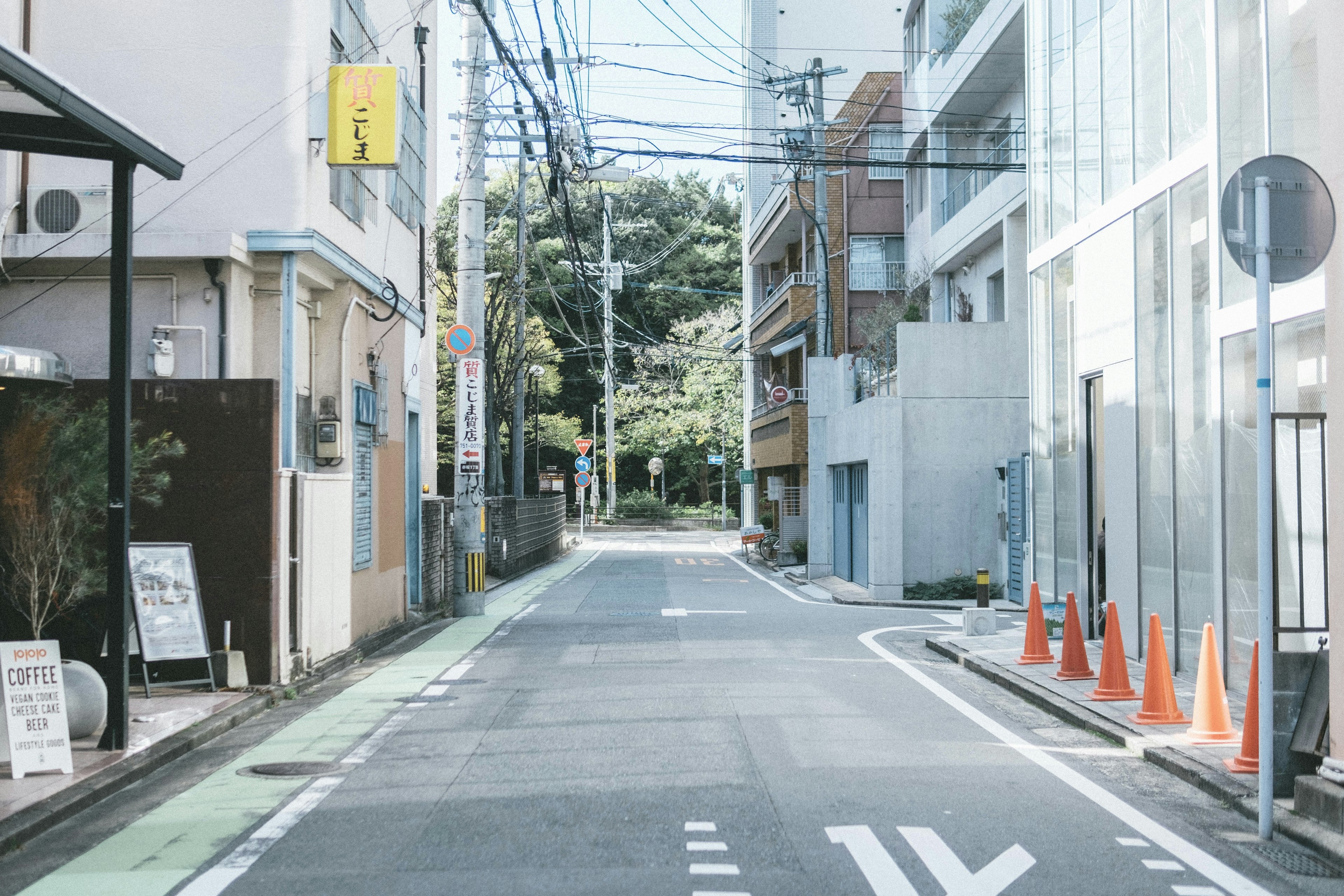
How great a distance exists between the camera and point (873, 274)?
1521 inches

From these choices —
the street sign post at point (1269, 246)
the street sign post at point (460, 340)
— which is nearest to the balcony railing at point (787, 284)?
the street sign post at point (460, 340)

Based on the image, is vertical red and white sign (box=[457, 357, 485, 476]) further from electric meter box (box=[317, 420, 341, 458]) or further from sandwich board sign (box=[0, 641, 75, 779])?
sandwich board sign (box=[0, 641, 75, 779])

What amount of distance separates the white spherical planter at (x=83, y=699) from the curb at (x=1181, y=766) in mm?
7098

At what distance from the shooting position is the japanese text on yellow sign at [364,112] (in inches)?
487

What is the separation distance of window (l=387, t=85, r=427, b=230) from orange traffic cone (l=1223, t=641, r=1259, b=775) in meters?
12.1

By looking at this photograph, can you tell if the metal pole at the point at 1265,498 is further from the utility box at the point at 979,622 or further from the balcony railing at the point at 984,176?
the balcony railing at the point at 984,176

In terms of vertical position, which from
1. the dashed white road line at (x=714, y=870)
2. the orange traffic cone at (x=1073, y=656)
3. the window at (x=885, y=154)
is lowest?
the dashed white road line at (x=714, y=870)

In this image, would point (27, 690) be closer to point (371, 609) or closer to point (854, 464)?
point (371, 609)

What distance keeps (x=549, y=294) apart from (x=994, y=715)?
5355cm

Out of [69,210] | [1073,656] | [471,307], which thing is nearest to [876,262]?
[471,307]

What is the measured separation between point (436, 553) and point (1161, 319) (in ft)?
39.6

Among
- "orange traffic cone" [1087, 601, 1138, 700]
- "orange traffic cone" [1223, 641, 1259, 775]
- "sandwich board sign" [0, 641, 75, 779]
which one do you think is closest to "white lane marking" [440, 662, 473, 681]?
"sandwich board sign" [0, 641, 75, 779]

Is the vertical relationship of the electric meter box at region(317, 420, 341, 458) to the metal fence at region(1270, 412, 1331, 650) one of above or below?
above

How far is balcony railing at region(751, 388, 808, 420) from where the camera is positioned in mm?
38406
